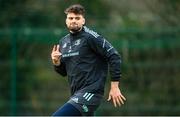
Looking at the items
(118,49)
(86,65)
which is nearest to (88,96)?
(86,65)

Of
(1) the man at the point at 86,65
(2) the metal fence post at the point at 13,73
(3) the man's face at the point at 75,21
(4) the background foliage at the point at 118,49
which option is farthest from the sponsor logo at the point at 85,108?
(2) the metal fence post at the point at 13,73

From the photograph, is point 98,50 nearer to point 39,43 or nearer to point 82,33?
point 82,33

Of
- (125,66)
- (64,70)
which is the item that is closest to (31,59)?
(125,66)

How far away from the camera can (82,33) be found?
842 centimetres

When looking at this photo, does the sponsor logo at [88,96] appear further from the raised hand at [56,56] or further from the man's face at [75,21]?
the man's face at [75,21]

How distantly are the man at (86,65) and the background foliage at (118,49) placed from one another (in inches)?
228

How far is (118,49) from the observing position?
14188 mm

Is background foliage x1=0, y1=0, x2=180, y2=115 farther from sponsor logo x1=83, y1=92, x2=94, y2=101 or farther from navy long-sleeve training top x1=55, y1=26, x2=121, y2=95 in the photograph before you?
sponsor logo x1=83, y1=92, x2=94, y2=101

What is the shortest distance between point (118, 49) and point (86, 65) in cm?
590

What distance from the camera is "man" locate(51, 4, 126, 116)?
8.26 metres

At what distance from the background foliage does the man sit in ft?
19.0

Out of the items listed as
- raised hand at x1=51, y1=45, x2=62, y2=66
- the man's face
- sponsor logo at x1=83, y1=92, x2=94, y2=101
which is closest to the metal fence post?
raised hand at x1=51, y1=45, x2=62, y2=66

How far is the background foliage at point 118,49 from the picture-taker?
47.4 ft

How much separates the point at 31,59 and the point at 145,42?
7.95ft
